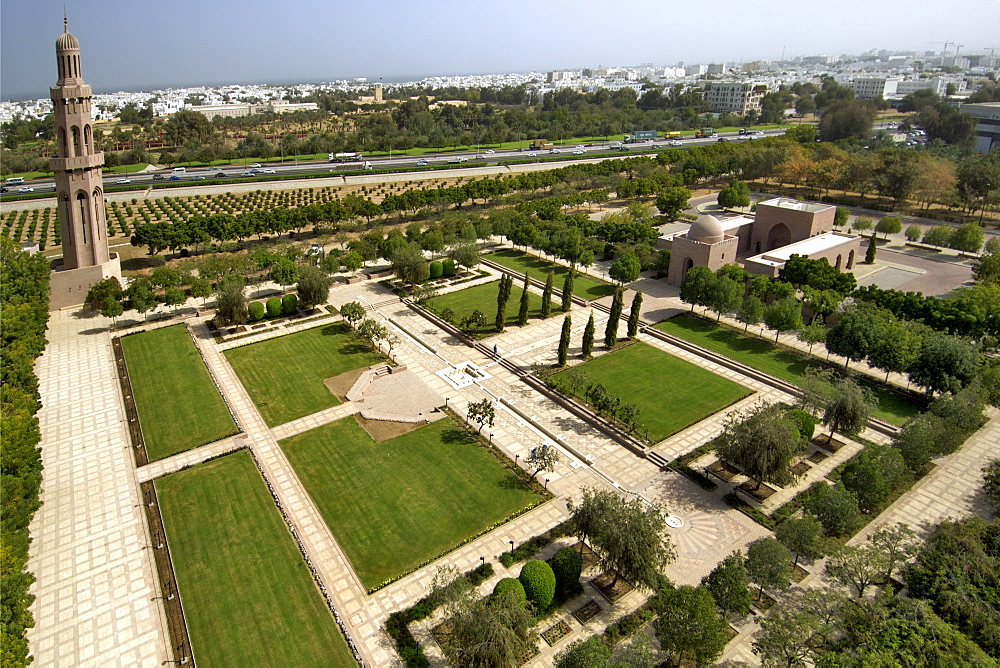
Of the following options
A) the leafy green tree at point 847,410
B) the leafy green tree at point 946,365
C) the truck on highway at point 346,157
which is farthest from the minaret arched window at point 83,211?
the truck on highway at point 346,157

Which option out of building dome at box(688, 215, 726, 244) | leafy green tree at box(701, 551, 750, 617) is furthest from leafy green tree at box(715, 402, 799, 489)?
building dome at box(688, 215, 726, 244)

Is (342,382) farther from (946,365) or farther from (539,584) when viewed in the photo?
(946,365)

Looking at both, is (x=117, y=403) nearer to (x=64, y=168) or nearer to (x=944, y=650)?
(x=64, y=168)

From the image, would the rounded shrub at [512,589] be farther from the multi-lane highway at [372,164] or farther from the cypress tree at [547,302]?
the multi-lane highway at [372,164]

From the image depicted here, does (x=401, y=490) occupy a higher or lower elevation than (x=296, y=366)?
lower

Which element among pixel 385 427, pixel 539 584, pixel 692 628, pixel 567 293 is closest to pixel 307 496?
pixel 385 427

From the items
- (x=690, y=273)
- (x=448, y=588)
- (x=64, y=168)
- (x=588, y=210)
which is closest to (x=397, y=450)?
(x=448, y=588)
